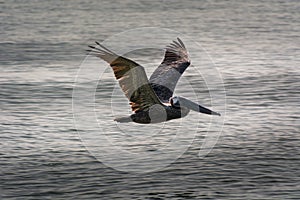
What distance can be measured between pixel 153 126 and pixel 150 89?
187 inches

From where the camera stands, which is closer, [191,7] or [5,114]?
[5,114]

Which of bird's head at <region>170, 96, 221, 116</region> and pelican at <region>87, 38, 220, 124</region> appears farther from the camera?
bird's head at <region>170, 96, 221, 116</region>

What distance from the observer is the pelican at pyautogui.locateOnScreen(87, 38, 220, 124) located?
15.8 metres

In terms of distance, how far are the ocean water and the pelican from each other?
1089mm

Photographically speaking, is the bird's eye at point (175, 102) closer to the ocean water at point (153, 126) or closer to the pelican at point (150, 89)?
the pelican at point (150, 89)

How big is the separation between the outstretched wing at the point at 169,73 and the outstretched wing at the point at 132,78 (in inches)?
35.6

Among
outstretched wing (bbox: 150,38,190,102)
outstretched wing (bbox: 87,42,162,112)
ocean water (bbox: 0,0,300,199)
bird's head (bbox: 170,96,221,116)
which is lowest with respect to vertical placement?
ocean water (bbox: 0,0,300,199)

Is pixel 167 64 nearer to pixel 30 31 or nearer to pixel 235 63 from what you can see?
pixel 235 63

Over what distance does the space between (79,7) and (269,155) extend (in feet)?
73.4

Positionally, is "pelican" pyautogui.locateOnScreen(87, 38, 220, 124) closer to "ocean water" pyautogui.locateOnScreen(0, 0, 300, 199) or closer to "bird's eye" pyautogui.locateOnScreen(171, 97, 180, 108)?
"bird's eye" pyautogui.locateOnScreen(171, 97, 180, 108)

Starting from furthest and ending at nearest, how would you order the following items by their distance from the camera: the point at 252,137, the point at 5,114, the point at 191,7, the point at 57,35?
1. the point at 191,7
2. the point at 57,35
3. the point at 5,114
4. the point at 252,137

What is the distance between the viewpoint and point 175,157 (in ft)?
60.7

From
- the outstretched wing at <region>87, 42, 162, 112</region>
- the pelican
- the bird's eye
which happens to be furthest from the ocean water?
the outstretched wing at <region>87, 42, 162, 112</region>

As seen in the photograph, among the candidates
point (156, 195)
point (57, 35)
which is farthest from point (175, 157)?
point (57, 35)
